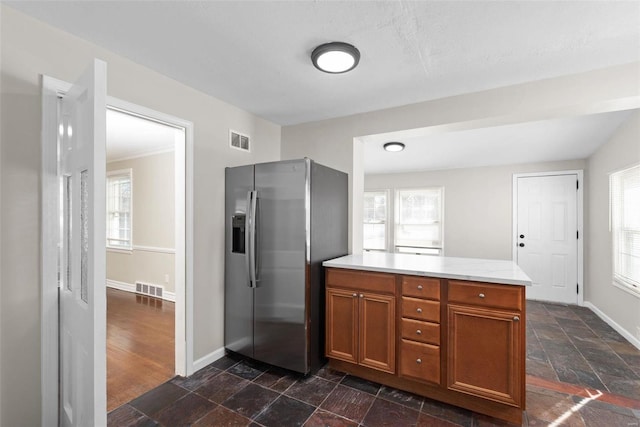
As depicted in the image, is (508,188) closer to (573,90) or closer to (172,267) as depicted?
(573,90)

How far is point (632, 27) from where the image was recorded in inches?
64.9

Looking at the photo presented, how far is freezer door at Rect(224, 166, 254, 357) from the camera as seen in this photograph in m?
2.61

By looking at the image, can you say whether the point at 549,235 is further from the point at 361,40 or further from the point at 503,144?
the point at 361,40

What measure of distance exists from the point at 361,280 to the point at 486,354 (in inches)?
37.6

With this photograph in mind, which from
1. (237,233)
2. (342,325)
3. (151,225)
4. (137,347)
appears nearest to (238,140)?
(237,233)

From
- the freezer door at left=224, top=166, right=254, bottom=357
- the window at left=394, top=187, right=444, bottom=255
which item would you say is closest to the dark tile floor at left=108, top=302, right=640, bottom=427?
the freezer door at left=224, top=166, right=254, bottom=357

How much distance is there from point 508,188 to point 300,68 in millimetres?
4700

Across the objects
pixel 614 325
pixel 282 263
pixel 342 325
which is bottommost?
pixel 614 325

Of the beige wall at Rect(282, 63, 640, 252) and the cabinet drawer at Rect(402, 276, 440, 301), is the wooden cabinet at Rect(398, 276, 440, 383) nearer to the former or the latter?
the cabinet drawer at Rect(402, 276, 440, 301)

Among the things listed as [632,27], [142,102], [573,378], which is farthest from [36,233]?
[573,378]

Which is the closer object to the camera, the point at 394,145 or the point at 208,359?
the point at 208,359

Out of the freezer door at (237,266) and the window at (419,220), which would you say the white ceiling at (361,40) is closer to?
the freezer door at (237,266)

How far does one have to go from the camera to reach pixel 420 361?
210cm

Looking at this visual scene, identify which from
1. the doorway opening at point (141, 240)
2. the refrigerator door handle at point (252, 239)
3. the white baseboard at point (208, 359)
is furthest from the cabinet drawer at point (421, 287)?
the doorway opening at point (141, 240)
